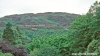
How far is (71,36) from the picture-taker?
39812mm

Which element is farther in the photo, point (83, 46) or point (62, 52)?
point (62, 52)

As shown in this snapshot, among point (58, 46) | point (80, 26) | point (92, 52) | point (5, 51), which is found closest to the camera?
point (92, 52)

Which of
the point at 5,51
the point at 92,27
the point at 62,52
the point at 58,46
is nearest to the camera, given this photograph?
the point at 5,51

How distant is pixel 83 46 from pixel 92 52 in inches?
278

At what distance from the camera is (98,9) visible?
35.8 m

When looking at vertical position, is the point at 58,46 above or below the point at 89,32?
below

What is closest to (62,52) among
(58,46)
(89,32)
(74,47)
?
(58,46)

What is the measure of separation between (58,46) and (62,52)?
11.0 feet

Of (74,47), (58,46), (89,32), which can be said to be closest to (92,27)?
(89,32)

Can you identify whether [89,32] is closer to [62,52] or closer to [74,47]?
[74,47]

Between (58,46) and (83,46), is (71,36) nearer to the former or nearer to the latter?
(83,46)

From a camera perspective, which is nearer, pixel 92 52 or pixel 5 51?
pixel 92 52

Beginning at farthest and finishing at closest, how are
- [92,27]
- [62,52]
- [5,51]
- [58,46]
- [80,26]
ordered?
1. [58,46]
2. [62,52]
3. [80,26]
4. [92,27]
5. [5,51]

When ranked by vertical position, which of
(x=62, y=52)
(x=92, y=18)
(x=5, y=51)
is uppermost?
(x=92, y=18)
